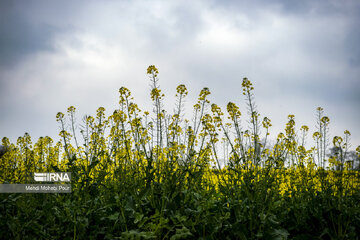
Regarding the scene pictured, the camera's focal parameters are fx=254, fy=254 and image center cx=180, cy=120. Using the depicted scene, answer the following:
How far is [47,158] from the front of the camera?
620cm

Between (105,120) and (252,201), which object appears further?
(105,120)

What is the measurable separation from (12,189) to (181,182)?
292 cm

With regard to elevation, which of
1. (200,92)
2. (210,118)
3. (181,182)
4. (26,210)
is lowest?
(26,210)

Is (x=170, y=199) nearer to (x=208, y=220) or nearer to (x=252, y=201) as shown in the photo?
(x=208, y=220)

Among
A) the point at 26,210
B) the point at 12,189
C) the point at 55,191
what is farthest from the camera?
the point at 12,189

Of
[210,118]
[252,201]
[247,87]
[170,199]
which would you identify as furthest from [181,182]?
[247,87]

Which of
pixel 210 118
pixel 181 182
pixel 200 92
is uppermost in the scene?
pixel 200 92

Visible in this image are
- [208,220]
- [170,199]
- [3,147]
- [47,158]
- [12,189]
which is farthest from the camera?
[3,147]

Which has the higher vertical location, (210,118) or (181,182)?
(210,118)

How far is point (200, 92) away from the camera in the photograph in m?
3.87

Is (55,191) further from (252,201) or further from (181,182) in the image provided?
(252,201)

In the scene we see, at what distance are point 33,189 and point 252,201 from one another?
3399 mm

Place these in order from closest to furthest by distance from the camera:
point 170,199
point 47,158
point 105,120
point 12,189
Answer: point 170,199 < point 12,189 < point 105,120 < point 47,158

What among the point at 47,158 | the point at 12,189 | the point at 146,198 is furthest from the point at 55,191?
the point at 47,158
